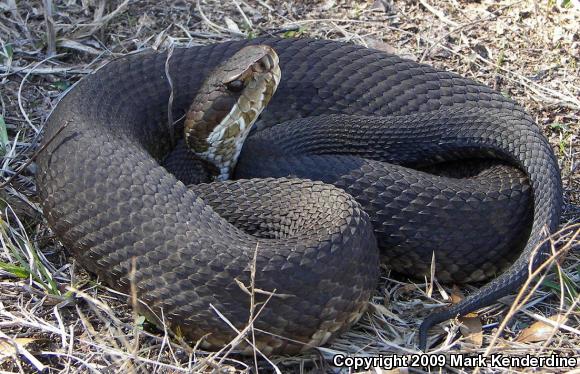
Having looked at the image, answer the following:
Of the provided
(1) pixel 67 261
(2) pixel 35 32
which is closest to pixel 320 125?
(1) pixel 67 261

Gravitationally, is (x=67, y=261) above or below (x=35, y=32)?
below

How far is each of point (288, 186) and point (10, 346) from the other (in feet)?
5.85

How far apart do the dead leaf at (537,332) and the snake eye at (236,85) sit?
2.29 m

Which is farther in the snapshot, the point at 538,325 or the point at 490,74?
the point at 490,74

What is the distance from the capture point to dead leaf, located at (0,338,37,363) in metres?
3.89

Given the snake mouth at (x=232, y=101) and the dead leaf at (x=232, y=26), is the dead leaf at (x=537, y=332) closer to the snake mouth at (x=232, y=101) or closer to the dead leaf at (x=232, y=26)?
the snake mouth at (x=232, y=101)

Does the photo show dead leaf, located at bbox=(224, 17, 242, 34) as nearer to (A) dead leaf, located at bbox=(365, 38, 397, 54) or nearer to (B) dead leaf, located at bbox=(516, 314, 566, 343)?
(A) dead leaf, located at bbox=(365, 38, 397, 54)

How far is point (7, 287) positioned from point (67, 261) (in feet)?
1.61

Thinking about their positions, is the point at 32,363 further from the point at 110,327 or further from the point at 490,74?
the point at 490,74

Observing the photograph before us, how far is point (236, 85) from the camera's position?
202 inches

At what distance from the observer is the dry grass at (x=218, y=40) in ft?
13.4

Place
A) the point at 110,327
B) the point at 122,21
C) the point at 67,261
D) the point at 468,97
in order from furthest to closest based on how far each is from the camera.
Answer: the point at 122,21
the point at 468,97
the point at 67,261
the point at 110,327

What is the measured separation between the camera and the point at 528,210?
4859 mm

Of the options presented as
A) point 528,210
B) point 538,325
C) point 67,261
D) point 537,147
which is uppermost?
point 537,147
